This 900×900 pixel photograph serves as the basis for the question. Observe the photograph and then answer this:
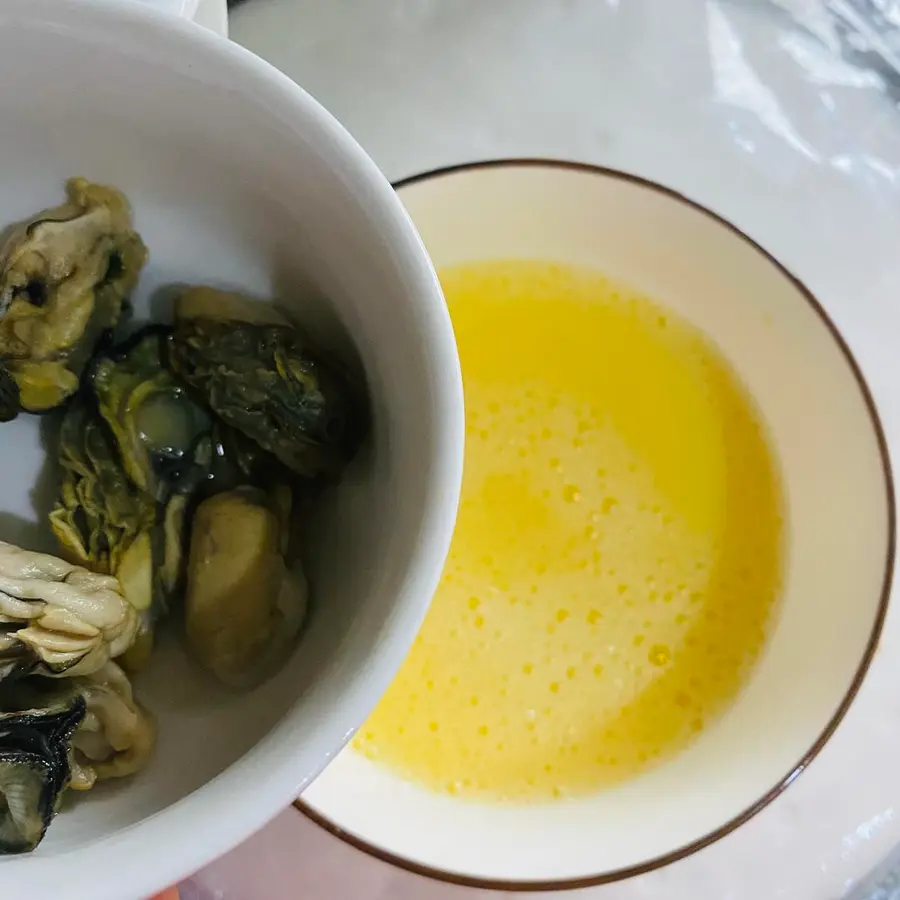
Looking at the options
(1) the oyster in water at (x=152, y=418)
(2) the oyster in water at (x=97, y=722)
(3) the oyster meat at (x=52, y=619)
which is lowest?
(2) the oyster in water at (x=97, y=722)

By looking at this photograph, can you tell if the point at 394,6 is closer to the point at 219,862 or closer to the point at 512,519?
the point at 512,519

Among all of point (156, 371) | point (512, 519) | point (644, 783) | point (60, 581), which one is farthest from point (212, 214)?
point (644, 783)

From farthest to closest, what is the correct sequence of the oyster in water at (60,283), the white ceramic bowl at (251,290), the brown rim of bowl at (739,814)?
the brown rim of bowl at (739,814), the oyster in water at (60,283), the white ceramic bowl at (251,290)

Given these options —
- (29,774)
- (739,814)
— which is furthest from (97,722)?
(739,814)

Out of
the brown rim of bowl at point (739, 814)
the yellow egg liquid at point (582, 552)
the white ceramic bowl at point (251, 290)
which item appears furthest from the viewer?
the yellow egg liquid at point (582, 552)

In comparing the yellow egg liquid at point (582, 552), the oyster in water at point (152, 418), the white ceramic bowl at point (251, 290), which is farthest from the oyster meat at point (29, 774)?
the yellow egg liquid at point (582, 552)

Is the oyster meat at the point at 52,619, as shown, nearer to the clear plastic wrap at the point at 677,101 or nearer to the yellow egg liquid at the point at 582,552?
the yellow egg liquid at the point at 582,552

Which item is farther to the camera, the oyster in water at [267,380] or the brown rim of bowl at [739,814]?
the brown rim of bowl at [739,814]

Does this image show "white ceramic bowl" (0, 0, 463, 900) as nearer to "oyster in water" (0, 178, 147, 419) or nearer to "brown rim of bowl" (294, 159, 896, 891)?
"oyster in water" (0, 178, 147, 419)
